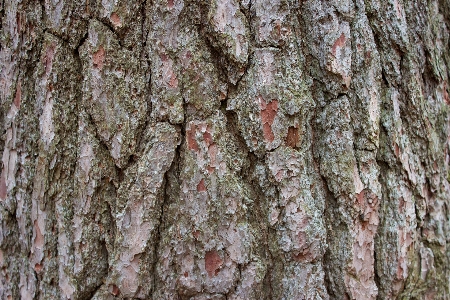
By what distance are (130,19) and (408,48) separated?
0.83 metres

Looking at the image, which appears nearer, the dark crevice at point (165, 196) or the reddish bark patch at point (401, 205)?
the dark crevice at point (165, 196)

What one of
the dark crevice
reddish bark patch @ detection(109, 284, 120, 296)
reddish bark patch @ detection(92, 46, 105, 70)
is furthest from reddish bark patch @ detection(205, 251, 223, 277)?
reddish bark patch @ detection(92, 46, 105, 70)

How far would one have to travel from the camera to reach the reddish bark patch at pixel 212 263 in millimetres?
1136

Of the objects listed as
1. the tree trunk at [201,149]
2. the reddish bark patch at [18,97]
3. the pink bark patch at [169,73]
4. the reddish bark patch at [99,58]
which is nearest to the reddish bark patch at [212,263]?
the tree trunk at [201,149]

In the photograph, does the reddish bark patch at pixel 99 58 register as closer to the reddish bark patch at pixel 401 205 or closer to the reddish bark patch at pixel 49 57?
the reddish bark patch at pixel 49 57

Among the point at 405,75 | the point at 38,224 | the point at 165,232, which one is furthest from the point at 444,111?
the point at 38,224

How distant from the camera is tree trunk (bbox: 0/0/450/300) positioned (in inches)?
44.6

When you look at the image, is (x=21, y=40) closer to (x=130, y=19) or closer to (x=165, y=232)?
(x=130, y=19)

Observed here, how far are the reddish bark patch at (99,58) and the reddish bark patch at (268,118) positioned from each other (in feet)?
1.48

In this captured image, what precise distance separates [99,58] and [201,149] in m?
0.37

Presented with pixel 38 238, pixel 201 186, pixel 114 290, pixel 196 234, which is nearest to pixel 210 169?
pixel 201 186

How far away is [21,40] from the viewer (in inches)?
48.3

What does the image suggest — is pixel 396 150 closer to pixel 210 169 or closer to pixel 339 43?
pixel 339 43

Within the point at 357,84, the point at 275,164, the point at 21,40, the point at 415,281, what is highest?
the point at 21,40
